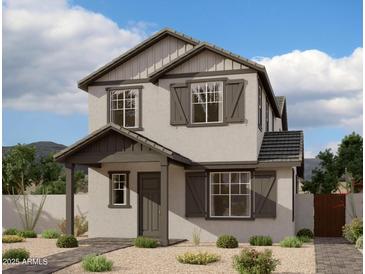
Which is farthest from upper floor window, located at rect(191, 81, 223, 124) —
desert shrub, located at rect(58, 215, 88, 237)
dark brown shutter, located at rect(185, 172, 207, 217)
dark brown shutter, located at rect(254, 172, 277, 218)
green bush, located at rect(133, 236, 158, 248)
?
Result: desert shrub, located at rect(58, 215, 88, 237)

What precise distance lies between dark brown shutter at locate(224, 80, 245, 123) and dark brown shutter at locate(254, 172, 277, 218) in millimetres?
2083

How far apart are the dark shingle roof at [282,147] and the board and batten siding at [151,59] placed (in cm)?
459

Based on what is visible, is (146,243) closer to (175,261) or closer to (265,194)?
(175,261)

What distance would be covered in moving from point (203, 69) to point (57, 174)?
19.3 metres

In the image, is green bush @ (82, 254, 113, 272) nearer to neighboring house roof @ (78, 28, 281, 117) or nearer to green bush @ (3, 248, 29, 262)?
green bush @ (3, 248, 29, 262)

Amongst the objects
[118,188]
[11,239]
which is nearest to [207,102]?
[118,188]

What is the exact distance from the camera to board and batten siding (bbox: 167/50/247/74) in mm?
19172

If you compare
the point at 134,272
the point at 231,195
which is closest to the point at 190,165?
the point at 231,195

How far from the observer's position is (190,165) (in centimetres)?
1927

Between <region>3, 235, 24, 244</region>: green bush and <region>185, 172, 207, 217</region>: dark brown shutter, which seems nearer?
A: <region>3, 235, 24, 244</region>: green bush

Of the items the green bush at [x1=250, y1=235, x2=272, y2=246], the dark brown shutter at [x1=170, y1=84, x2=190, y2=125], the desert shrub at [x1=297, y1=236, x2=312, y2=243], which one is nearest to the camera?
the green bush at [x1=250, y1=235, x2=272, y2=246]

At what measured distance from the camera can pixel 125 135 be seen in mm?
17781

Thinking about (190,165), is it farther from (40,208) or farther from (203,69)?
(40,208)

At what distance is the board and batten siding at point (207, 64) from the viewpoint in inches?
755
